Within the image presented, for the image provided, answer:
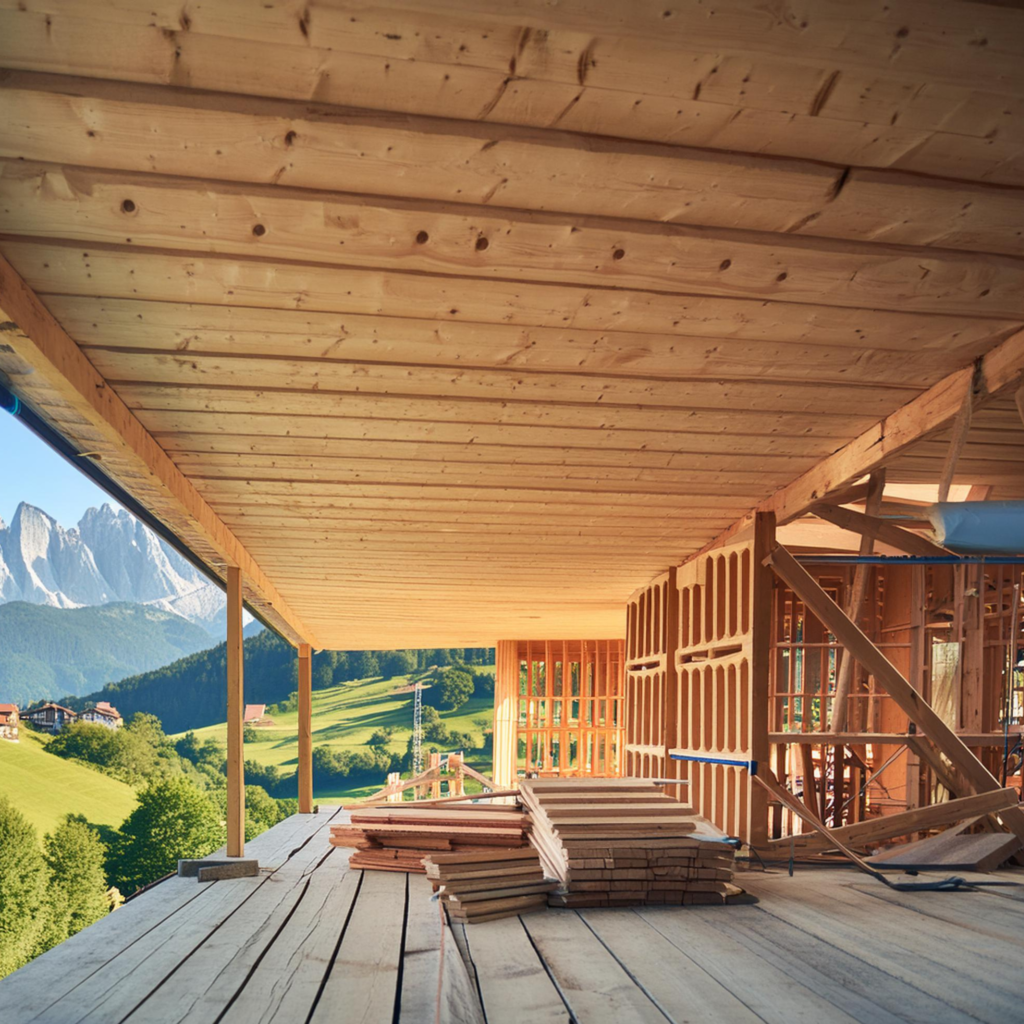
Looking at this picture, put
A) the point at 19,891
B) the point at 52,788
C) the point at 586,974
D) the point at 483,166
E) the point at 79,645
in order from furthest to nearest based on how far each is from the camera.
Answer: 1. the point at 79,645
2. the point at 52,788
3. the point at 19,891
4. the point at 586,974
5. the point at 483,166

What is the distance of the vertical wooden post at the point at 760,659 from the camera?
779cm

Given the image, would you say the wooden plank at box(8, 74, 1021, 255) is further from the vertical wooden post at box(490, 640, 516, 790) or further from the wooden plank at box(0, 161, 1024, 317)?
the vertical wooden post at box(490, 640, 516, 790)

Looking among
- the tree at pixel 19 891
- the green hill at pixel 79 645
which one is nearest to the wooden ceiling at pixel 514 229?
the tree at pixel 19 891

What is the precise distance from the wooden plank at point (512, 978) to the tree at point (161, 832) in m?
49.1

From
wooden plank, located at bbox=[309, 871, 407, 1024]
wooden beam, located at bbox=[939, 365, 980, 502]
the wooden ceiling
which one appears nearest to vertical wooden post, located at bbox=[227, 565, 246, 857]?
the wooden ceiling

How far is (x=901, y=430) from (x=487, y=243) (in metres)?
3.20

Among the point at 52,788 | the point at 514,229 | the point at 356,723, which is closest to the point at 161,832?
the point at 52,788

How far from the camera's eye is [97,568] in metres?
133

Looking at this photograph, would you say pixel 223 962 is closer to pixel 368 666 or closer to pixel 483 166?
pixel 483 166

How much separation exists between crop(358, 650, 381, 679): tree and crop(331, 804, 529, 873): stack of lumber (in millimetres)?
66904

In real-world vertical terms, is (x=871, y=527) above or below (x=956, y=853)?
above

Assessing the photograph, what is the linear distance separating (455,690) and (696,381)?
66.7 metres

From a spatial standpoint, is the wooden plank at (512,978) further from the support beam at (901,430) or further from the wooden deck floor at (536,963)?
the support beam at (901,430)

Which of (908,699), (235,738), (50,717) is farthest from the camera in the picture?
(50,717)
